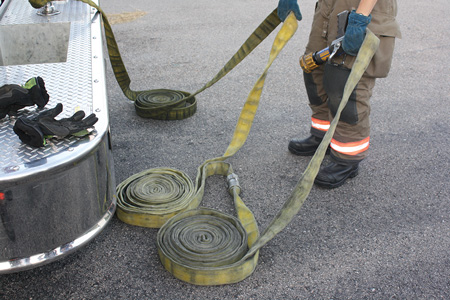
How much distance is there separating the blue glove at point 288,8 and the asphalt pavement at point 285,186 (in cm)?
97

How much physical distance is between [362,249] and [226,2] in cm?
580

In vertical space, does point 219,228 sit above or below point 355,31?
below

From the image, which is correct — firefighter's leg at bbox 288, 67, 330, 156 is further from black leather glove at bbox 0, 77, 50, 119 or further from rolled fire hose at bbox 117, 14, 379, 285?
black leather glove at bbox 0, 77, 50, 119

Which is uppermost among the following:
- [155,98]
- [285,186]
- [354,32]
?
[354,32]

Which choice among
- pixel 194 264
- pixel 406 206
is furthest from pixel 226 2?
pixel 194 264

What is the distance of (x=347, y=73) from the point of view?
2.66 meters

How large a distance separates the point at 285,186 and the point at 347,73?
0.79m

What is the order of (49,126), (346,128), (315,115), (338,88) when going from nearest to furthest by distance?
(49,126), (338,88), (346,128), (315,115)

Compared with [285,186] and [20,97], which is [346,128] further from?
[20,97]

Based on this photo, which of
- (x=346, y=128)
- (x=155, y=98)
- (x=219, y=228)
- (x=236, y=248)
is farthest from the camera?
(x=155, y=98)

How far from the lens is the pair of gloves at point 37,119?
5.63ft

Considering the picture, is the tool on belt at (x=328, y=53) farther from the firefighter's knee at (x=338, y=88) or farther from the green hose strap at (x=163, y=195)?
the green hose strap at (x=163, y=195)

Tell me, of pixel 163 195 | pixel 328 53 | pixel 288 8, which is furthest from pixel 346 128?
pixel 163 195

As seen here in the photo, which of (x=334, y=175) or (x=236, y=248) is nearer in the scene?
(x=236, y=248)
